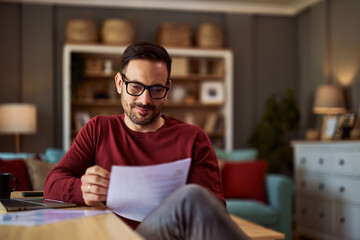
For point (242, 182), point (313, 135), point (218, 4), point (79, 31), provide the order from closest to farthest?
point (242, 182) → point (313, 135) → point (79, 31) → point (218, 4)

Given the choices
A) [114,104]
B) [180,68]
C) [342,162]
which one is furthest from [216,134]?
[342,162]

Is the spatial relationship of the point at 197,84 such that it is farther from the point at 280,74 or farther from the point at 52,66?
the point at 52,66

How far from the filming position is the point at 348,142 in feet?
11.6

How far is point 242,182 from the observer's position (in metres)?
3.73

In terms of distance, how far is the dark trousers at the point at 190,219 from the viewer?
1034 millimetres

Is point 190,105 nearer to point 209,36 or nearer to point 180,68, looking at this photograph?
point 180,68

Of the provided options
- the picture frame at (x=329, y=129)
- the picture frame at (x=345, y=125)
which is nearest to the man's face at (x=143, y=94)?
the picture frame at (x=345, y=125)

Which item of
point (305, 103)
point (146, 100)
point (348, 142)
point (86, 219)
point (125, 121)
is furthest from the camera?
point (305, 103)

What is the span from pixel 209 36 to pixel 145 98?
399cm

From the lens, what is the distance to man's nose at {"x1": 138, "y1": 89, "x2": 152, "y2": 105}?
1.48 meters

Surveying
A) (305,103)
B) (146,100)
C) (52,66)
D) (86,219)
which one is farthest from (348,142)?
(52,66)

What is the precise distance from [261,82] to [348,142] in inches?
97.8

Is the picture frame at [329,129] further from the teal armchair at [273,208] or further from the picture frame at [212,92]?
the picture frame at [212,92]

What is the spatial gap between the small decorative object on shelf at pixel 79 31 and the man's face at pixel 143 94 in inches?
145
